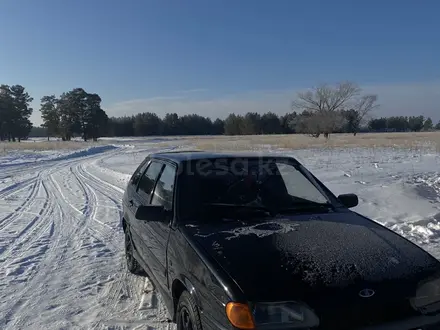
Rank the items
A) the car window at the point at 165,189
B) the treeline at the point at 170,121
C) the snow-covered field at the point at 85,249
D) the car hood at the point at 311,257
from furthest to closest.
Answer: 1. the treeline at the point at 170,121
2. the snow-covered field at the point at 85,249
3. the car window at the point at 165,189
4. the car hood at the point at 311,257

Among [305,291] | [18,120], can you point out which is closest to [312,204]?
[305,291]

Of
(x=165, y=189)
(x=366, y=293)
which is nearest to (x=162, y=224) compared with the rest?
(x=165, y=189)

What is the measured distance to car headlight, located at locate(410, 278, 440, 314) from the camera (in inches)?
89.2

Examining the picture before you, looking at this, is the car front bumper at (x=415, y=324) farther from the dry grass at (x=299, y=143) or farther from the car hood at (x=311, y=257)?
→ the dry grass at (x=299, y=143)

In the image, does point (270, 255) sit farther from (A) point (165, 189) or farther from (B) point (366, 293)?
(A) point (165, 189)

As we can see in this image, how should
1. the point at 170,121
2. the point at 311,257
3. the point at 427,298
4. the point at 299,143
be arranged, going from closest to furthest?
the point at 427,298 < the point at 311,257 < the point at 299,143 < the point at 170,121

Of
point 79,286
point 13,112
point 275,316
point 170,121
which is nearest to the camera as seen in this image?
point 275,316

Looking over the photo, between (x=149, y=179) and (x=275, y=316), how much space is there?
2.74m

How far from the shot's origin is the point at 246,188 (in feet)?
12.0

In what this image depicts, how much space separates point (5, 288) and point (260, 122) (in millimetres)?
95548

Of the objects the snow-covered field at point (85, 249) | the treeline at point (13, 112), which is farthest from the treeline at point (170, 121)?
the snow-covered field at point (85, 249)

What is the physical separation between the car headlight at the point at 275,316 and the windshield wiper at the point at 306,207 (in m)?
1.40

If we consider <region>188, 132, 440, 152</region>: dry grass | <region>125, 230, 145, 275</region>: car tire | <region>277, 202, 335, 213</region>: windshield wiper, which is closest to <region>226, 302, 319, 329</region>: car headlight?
<region>277, 202, 335, 213</region>: windshield wiper

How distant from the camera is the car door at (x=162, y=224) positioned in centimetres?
328
